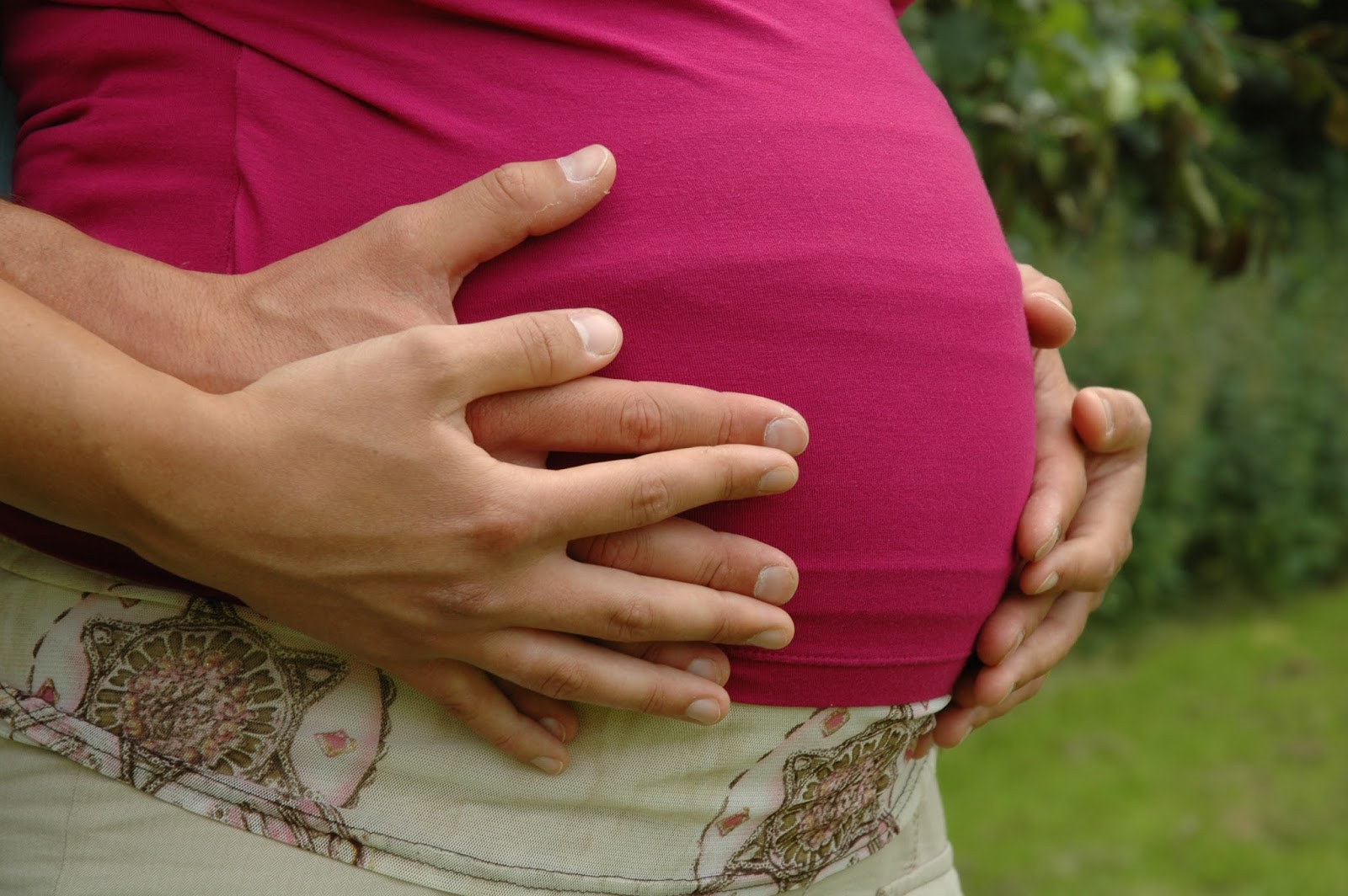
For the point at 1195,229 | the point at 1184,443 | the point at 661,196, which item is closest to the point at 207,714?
the point at 661,196

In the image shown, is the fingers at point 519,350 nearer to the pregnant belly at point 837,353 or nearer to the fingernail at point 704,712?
the pregnant belly at point 837,353

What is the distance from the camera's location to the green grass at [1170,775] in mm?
3586

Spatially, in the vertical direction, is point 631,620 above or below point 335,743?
above

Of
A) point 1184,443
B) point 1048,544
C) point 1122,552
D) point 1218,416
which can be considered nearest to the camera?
point 1048,544

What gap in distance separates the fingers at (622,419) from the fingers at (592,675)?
0.50 ft

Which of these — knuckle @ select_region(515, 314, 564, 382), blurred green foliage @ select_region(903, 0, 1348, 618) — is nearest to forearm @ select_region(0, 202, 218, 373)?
knuckle @ select_region(515, 314, 564, 382)

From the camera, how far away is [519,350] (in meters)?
0.93

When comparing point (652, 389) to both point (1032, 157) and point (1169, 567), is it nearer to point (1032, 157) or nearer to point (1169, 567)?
point (1032, 157)

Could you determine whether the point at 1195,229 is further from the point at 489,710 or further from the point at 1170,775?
the point at 1170,775

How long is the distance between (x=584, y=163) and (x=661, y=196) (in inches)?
3.0

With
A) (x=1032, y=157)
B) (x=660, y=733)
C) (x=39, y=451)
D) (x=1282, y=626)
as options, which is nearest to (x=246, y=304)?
(x=39, y=451)

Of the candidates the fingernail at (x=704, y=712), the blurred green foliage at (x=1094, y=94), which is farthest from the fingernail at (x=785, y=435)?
the blurred green foliage at (x=1094, y=94)

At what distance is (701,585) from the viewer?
1009mm

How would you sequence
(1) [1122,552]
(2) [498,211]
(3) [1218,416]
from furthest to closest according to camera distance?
(3) [1218,416] → (1) [1122,552] → (2) [498,211]
